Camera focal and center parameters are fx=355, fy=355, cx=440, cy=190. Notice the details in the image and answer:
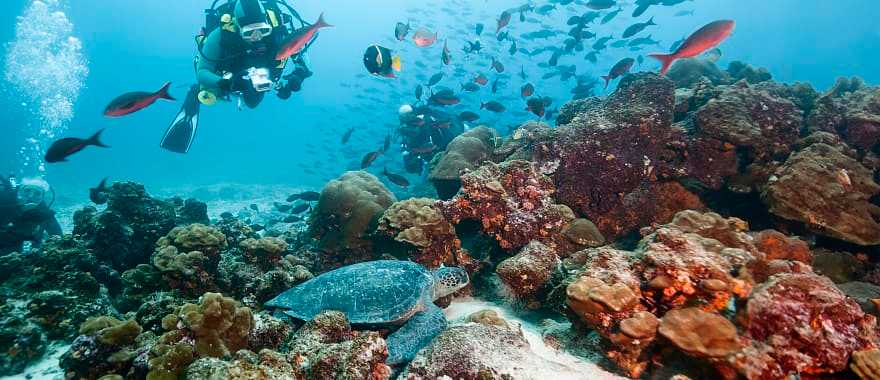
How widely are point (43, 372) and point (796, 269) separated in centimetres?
744

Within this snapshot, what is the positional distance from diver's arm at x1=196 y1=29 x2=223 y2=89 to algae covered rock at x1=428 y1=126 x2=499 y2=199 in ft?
14.2

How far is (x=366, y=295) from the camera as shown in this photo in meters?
3.91

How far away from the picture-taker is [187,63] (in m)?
122

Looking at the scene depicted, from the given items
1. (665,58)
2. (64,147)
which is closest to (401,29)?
(665,58)

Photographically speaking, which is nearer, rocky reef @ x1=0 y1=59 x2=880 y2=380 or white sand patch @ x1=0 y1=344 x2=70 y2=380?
rocky reef @ x1=0 y1=59 x2=880 y2=380

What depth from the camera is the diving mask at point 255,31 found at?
604cm

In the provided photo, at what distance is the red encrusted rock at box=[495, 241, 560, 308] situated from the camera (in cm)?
425

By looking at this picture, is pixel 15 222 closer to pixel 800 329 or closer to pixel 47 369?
pixel 47 369

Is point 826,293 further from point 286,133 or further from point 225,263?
point 286,133

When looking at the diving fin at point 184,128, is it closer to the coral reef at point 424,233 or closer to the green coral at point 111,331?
the coral reef at point 424,233

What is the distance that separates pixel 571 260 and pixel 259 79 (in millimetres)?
5933

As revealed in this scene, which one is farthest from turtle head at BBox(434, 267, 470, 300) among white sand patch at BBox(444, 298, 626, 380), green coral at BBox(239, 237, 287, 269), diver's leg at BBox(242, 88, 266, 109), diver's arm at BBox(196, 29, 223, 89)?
diver's arm at BBox(196, 29, 223, 89)

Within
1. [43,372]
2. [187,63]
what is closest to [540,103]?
[43,372]

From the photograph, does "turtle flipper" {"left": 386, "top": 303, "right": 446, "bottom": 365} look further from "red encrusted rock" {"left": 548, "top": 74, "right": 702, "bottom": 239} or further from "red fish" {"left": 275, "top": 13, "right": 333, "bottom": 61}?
"red fish" {"left": 275, "top": 13, "right": 333, "bottom": 61}
